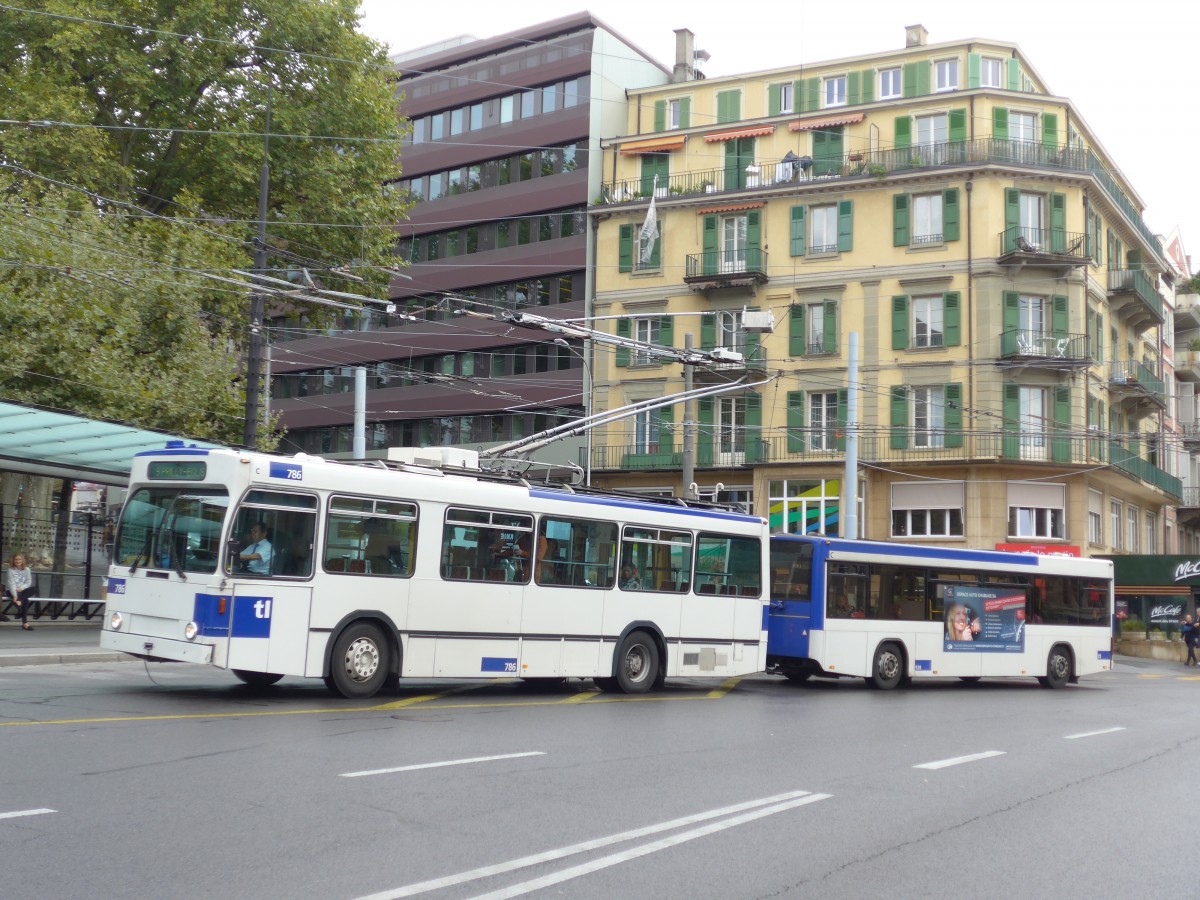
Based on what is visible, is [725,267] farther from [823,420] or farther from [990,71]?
[990,71]

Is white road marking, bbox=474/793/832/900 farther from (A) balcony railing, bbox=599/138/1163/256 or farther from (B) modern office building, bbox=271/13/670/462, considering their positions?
(B) modern office building, bbox=271/13/670/462

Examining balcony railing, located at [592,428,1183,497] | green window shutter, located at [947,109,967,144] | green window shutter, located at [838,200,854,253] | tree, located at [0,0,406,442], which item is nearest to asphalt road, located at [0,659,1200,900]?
tree, located at [0,0,406,442]

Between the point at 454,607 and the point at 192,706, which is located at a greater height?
the point at 454,607

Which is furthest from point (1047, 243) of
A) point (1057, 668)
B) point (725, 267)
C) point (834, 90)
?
point (1057, 668)

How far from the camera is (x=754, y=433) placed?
47.6 metres

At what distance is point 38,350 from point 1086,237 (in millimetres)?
33612

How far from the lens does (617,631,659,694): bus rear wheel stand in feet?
62.1

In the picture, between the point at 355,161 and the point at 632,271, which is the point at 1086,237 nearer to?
the point at 632,271

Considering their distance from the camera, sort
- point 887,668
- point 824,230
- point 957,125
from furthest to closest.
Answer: point 824,230, point 957,125, point 887,668

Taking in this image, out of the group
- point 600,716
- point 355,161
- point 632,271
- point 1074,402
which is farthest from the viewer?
point 632,271

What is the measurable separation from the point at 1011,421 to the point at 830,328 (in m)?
6.93

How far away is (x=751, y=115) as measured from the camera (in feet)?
169

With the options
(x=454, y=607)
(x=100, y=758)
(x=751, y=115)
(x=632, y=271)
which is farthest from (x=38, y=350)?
(x=751, y=115)

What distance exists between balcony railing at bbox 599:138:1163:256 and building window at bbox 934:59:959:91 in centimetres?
321
